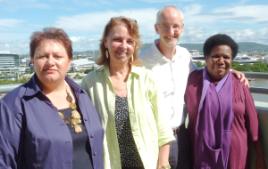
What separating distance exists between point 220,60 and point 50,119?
4.66 feet

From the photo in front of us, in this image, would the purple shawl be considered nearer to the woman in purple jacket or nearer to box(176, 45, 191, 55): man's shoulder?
box(176, 45, 191, 55): man's shoulder

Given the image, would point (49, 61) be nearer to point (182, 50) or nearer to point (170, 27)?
point (170, 27)

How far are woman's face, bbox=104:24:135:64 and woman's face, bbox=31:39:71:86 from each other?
18.0 inches

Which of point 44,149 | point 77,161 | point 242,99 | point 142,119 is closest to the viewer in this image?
point 44,149

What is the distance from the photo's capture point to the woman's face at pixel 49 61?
2.72 metres

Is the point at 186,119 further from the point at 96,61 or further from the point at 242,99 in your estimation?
the point at 96,61

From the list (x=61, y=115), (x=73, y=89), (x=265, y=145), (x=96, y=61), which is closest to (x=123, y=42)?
(x=96, y=61)

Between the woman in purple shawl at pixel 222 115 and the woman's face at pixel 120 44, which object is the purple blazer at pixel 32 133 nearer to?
the woman's face at pixel 120 44

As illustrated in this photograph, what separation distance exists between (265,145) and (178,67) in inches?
35.6

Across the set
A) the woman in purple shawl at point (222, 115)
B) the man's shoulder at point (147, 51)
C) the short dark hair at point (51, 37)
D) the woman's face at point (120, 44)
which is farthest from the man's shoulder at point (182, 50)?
the short dark hair at point (51, 37)

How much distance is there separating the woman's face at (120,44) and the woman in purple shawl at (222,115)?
0.71m

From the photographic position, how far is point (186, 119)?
147 inches

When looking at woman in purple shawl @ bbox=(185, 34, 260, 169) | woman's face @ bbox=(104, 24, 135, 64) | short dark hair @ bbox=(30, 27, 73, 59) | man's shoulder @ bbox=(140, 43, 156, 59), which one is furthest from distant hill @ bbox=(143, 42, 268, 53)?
short dark hair @ bbox=(30, 27, 73, 59)

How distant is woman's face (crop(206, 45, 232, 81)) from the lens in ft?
11.4
